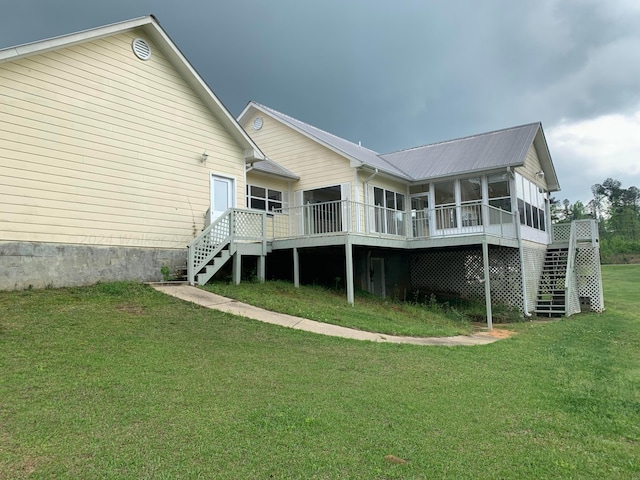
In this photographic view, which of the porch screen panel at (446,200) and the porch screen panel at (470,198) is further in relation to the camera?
the porch screen panel at (446,200)

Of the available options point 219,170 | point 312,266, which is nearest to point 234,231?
point 219,170

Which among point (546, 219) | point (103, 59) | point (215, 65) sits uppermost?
point (215, 65)

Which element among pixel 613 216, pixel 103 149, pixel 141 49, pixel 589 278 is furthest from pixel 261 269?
pixel 613 216

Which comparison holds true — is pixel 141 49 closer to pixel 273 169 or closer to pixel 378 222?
pixel 273 169

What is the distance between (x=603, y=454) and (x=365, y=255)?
12555mm

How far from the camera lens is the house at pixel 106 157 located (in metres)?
8.74

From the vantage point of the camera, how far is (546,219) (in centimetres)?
2000

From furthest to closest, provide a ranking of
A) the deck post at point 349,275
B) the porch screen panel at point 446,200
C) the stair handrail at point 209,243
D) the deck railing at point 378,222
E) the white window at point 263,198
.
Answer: the porch screen panel at point 446,200, the white window at point 263,198, the deck railing at point 378,222, the deck post at point 349,275, the stair handrail at point 209,243

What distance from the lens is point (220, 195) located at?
13031 mm

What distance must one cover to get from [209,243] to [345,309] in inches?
159

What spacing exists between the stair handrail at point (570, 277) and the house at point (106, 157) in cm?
1206

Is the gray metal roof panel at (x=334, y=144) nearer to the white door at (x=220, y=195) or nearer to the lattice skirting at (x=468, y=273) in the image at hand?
the lattice skirting at (x=468, y=273)

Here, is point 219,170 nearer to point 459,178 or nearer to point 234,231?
point 234,231

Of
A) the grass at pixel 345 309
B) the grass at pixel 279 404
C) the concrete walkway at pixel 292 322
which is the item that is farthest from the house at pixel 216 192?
the grass at pixel 279 404
